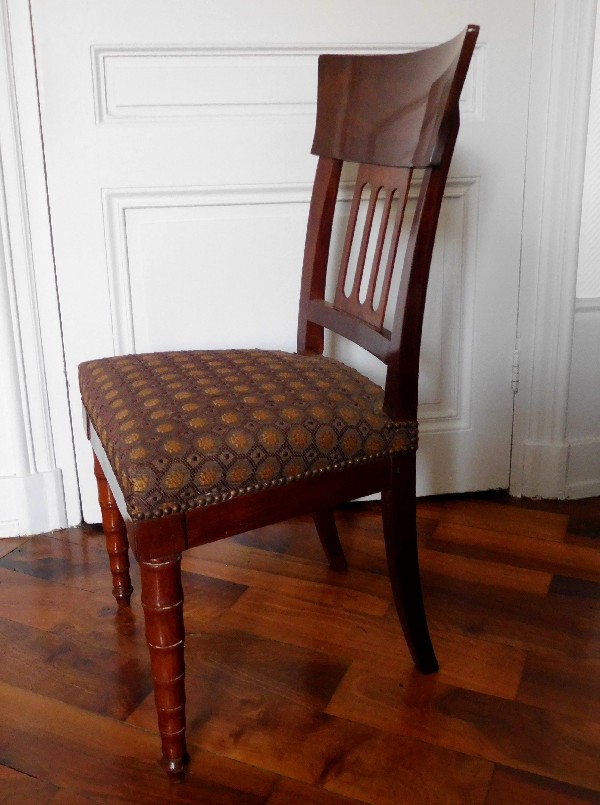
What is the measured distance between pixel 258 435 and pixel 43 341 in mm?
819

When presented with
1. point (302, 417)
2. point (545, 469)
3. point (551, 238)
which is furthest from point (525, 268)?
point (302, 417)

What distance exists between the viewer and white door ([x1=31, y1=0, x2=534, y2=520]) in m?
1.53

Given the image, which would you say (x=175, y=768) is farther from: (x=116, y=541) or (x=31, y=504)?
(x=31, y=504)

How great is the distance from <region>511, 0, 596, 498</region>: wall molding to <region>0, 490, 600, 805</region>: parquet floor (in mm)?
193

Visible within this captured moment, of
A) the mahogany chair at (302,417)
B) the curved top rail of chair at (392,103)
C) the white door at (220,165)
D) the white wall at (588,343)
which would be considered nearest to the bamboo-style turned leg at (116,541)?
the mahogany chair at (302,417)

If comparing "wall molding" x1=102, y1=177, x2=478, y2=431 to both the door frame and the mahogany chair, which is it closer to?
the door frame

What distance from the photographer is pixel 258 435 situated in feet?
3.34

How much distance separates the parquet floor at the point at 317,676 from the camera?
108 centimetres

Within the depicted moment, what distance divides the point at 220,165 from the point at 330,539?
776 millimetres

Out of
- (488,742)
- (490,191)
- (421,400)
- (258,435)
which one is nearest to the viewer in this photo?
(258,435)

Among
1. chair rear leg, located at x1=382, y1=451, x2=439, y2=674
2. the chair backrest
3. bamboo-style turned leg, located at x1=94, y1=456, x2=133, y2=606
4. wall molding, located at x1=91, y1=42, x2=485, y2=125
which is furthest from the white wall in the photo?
bamboo-style turned leg, located at x1=94, y1=456, x2=133, y2=606

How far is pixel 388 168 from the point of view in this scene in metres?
1.23

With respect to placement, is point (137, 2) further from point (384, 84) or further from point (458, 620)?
point (458, 620)

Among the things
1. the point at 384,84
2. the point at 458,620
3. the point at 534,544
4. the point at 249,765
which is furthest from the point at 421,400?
the point at 249,765
